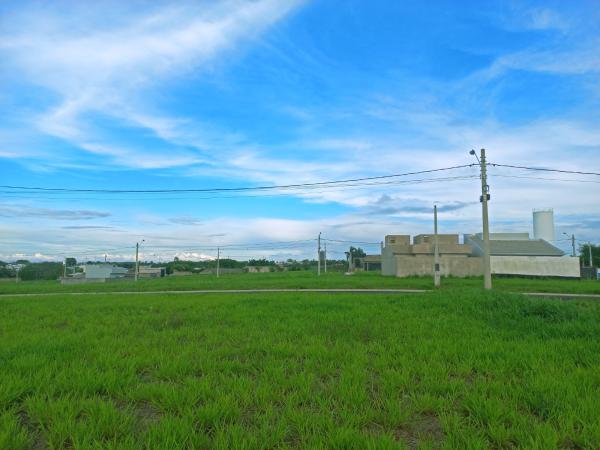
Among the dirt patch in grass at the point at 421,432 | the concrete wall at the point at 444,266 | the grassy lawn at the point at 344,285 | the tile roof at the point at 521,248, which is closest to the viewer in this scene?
the dirt patch in grass at the point at 421,432

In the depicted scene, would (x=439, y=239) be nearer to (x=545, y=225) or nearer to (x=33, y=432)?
(x=545, y=225)

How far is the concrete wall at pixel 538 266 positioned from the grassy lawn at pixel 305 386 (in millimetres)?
40810

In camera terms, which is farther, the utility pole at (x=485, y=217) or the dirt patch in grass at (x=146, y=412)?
the utility pole at (x=485, y=217)

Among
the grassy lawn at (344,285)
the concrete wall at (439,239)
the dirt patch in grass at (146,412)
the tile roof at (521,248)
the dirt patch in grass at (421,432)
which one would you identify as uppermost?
the concrete wall at (439,239)

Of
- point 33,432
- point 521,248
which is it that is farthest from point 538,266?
point 33,432

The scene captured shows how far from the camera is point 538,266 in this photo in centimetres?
4575

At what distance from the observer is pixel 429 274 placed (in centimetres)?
4434

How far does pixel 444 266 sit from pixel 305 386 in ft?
140

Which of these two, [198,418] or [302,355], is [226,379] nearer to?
[198,418]

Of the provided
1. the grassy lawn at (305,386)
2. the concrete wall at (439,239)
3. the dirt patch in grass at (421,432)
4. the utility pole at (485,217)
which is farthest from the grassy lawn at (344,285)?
the dirt patch in grass at (421,432)

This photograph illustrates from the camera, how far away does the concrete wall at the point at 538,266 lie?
45312 millimetres

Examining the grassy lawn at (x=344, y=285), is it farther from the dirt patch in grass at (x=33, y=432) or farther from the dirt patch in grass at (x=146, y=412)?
the dirt patch in grass at (x=33, y=432)

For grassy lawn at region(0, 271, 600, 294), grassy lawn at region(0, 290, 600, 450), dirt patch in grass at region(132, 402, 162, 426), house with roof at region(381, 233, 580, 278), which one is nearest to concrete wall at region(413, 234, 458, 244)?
house with roof at region(381, 233, 580, 278)

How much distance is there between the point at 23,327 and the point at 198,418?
7833 mm
